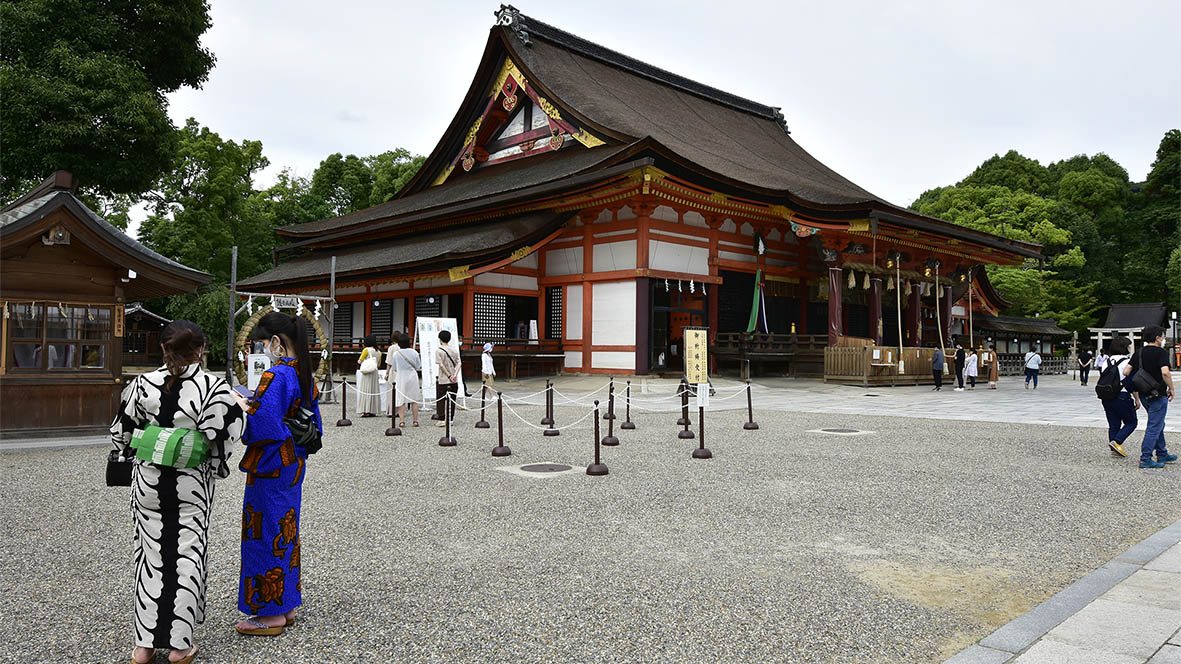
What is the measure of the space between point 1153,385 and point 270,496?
8.51 m

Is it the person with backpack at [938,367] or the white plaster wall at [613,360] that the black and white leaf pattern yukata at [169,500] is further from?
the person with backpack at [938,367]

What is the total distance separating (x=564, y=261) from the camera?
71.8 ft

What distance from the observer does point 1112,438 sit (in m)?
8.57

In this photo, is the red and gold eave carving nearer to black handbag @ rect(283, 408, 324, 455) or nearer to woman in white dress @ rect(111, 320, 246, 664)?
black handbag @ rect(283, 408, 324, 455)

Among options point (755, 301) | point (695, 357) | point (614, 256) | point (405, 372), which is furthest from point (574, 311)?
point (405, 372)

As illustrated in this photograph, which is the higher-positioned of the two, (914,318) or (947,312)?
(947,312)

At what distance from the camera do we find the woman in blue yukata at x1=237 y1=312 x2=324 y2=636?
344cm

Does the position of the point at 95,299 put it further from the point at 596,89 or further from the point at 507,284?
the point at 596,89

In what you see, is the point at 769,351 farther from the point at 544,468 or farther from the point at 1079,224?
the point at 1079,224

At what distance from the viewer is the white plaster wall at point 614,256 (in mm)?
20031

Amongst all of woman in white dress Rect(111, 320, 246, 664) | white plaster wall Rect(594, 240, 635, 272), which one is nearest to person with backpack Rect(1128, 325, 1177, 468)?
woman in white dress Rect(111, 320, 246, 664)

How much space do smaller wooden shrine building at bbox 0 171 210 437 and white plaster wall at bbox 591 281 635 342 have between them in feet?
37.6

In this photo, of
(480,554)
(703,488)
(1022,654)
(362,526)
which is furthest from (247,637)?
(703,488)

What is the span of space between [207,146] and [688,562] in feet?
114
